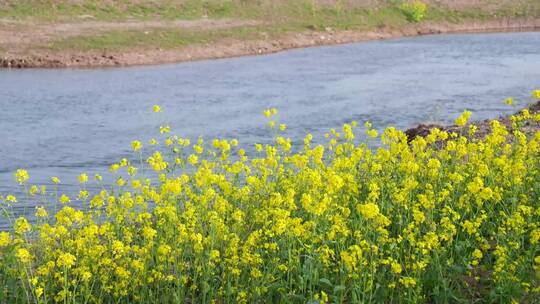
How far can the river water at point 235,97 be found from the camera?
1545 centimetres

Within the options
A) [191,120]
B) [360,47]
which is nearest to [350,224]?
[191,120]

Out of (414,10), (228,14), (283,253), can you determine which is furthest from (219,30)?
(283,253)

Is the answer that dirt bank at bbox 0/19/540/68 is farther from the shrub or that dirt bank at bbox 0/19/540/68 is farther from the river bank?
the shrub

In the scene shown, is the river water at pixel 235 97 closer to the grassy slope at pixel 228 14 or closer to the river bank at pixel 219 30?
the river bank at pixel 219 30

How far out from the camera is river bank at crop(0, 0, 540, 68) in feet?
84.0

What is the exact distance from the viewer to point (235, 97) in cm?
2030

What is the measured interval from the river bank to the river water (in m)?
1.09

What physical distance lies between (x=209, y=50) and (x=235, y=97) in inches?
320

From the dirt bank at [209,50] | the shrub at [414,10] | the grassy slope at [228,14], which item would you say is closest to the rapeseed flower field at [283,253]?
the dirt bank at [209,50]

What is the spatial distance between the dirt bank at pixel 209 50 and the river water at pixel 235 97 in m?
0.80

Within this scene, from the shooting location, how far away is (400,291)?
22.1 feet

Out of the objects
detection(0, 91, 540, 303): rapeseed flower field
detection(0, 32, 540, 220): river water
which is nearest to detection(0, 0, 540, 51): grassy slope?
detection(0, 32, 540, 220): river water

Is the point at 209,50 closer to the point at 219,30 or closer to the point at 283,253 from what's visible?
the point at 219,30

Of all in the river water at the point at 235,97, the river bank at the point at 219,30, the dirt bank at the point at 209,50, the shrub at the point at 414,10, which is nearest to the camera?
the river water at the point at 235,97
